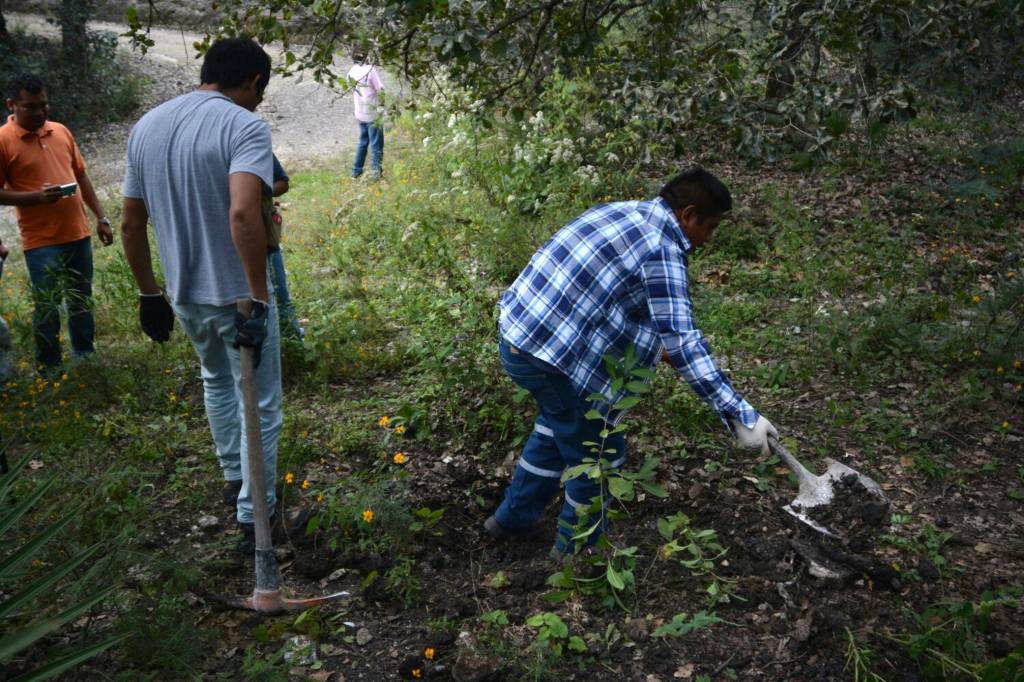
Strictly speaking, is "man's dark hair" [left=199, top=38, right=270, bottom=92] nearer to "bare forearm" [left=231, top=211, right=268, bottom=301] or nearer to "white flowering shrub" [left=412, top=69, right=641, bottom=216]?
"bare forearm" [left=231, top=211, right=268, bottom=301]

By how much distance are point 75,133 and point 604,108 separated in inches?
492

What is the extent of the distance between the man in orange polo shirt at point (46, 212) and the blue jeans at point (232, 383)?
6.58 ft

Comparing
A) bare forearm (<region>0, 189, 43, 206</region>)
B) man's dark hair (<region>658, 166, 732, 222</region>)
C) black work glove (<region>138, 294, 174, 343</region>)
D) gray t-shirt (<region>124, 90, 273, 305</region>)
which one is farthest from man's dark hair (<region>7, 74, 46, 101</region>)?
man's dark hair (<region>658, 166, 732, 222</region>)

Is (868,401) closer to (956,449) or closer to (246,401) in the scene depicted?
(956,449)

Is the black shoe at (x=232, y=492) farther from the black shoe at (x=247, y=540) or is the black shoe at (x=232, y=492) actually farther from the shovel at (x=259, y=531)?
the shovel at (x=259, y=531)

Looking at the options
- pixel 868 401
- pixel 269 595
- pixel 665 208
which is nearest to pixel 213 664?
pixel 269 595

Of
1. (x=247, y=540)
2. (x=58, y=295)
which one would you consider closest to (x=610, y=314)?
(x=247, y=540)

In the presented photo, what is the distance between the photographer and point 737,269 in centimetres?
657

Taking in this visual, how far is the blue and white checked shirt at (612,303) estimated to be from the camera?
3.04 metres

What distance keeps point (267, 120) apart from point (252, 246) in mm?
13655

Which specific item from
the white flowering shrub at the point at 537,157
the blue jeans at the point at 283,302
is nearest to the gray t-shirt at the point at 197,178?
the blue jeans at the point at 283,302

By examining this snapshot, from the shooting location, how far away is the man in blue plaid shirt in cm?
304

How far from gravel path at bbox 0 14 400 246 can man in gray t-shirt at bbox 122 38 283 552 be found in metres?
7.74

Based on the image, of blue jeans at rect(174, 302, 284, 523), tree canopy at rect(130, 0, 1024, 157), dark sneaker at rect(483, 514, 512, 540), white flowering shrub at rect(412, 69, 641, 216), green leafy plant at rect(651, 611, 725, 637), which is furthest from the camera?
white flowering shrub at rect(412, 69, 641, 216)
